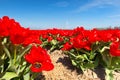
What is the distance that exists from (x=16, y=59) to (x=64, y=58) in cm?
261

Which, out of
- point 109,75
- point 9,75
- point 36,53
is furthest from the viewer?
point 109,75

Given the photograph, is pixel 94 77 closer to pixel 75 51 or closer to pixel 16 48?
pixel 75 51

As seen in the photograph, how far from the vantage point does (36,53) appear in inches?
123

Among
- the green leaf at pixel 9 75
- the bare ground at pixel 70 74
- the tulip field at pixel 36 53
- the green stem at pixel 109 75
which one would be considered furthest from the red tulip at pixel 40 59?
the green stem at pixel 109 75

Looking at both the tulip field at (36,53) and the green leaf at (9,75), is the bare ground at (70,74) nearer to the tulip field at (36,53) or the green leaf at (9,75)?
the tulip field at (36,53)

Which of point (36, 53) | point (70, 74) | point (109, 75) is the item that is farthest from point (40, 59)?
point (109, 75)

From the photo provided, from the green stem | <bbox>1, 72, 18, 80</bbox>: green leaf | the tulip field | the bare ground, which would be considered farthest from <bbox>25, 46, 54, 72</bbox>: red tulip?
the green stem

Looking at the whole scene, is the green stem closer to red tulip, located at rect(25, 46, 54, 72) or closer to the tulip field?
the tulip field

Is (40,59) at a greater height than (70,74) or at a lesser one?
greater

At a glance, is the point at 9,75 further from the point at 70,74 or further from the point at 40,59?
the point at 70,74

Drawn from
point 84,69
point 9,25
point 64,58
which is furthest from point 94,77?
point 9,25

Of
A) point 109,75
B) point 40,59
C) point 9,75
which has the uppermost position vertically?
point 40,59

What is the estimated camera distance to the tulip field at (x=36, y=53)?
3154mm

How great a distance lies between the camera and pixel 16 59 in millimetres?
3430
